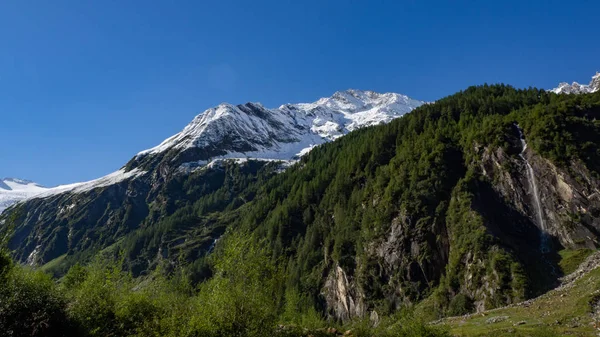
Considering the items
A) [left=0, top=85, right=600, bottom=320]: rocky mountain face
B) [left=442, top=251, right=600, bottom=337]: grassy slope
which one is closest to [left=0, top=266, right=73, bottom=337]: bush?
[left=0, top=85, right=600, bottom=320]: rocky mountain face

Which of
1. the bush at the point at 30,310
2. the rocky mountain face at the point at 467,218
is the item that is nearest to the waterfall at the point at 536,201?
the rocky mountain face at the point at 467,218

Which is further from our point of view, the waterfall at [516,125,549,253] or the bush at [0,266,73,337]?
the waterfall at [516,125,549,253]

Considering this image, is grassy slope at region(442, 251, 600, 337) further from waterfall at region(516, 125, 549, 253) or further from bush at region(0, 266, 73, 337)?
bush at region(0, 266, 73, 337)

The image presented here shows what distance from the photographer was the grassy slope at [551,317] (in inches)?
1339

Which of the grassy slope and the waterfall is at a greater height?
the waterfall

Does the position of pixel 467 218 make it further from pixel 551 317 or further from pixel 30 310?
pixel 30 310

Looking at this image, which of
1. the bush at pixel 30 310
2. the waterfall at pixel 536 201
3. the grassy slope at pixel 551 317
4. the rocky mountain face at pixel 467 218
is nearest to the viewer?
the bush at pixel 30 310

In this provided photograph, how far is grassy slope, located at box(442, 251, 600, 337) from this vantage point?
3400 cm

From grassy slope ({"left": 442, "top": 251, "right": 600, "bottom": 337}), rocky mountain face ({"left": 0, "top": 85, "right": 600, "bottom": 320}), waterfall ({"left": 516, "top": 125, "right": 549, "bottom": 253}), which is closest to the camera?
grassy slope ({"left": 442, "top": 251, "right": 600, "bottom": 337})

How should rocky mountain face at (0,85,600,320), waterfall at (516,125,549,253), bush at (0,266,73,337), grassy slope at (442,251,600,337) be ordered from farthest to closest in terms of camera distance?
waterfall at (516,125,549,253)
rocky mountain face at (0,85,600,320)
grassy slope at (442,251,600,337)
bush at (0,266,73,337)

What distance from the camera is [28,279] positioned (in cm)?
2788

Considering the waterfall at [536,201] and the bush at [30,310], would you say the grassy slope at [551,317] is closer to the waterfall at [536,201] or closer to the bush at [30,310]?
the waterfall at [536,201]

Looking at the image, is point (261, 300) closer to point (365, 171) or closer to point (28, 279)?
point (28, 279)

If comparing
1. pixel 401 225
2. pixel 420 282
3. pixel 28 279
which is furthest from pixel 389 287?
pixel 28 279
